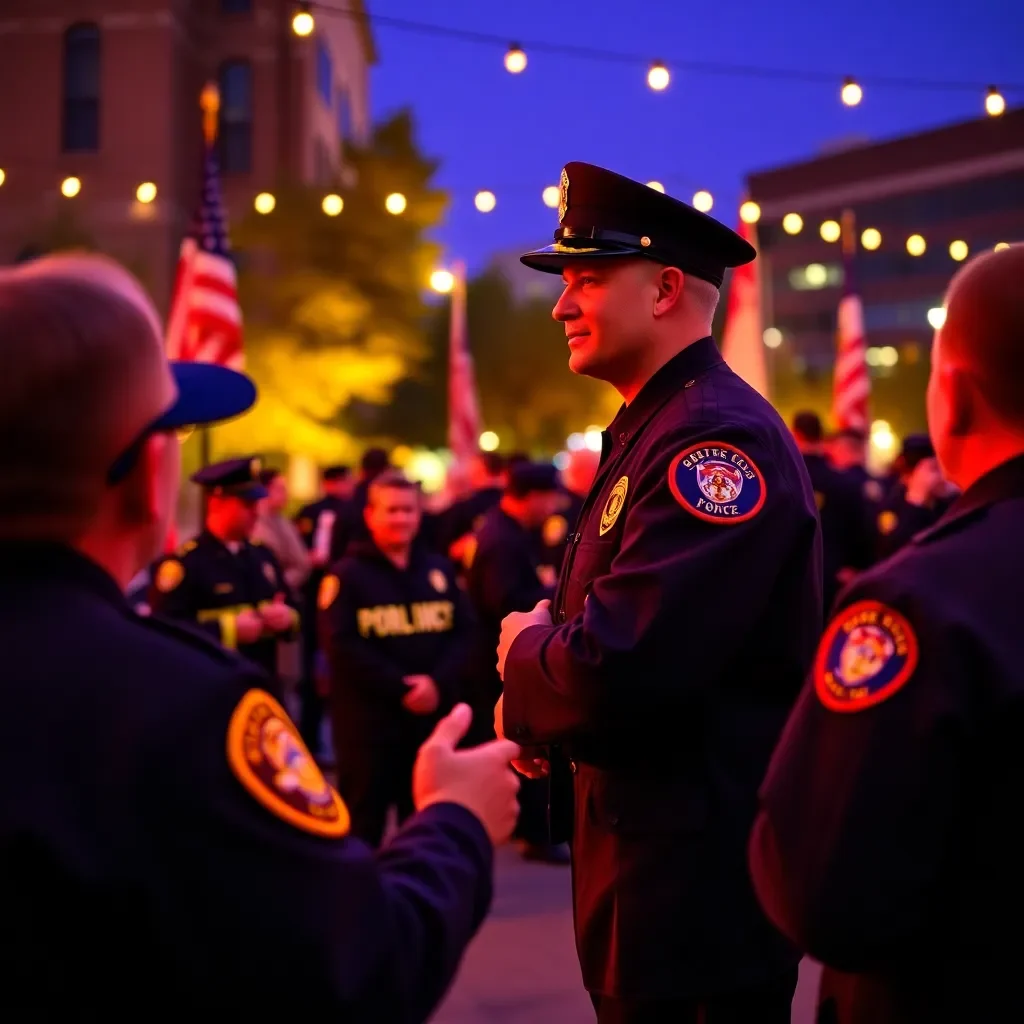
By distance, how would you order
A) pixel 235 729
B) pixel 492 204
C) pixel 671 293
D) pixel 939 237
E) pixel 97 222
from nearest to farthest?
pixel 235 729
pixel 671 293
pixel 492 204
pixel 97 222
pixel 939 237

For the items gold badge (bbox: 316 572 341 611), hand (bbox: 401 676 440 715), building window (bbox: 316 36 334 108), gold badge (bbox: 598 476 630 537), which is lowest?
hand (bbox: 401 676 440 715)

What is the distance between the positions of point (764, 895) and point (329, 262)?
23008 millimetres

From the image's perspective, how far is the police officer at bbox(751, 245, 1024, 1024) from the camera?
151 cm

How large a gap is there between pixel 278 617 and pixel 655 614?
15.2 ft

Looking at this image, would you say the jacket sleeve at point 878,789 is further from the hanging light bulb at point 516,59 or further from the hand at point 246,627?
the hanging light bulb at point 516,59

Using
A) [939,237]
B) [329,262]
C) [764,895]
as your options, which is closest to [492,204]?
[329,262]

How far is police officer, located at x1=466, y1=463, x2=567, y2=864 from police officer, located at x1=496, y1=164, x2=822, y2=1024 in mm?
4475

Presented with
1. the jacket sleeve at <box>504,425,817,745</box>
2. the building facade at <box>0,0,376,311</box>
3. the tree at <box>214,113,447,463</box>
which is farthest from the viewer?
the building facade at <box>0,0,376,311</box>

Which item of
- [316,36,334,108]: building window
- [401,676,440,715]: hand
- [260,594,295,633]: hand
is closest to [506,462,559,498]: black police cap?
[260,594,295,633]: hand

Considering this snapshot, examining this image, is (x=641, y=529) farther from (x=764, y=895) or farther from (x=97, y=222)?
(x=97, y=222)

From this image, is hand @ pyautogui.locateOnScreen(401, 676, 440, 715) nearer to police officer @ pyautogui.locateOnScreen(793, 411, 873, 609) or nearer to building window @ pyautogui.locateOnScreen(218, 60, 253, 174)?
police officer @ pyautogui.locateOnScreen(793, 411, 873, 609)

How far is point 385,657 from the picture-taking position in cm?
629

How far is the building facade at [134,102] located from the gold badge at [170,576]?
24.2 m

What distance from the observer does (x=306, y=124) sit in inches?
1273
